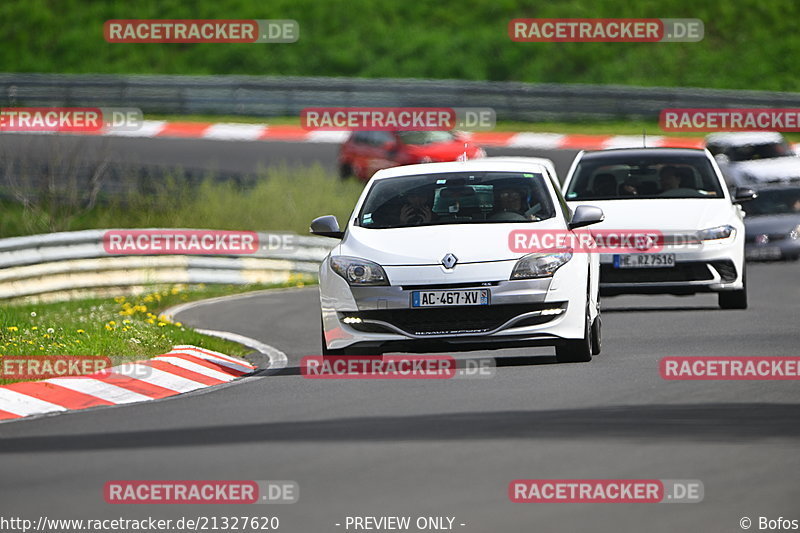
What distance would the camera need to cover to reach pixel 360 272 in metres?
12.4

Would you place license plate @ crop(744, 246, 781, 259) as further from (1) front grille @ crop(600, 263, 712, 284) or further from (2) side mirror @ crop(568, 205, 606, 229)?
(2) side mirror @ crop(568, 205, 606, 229)

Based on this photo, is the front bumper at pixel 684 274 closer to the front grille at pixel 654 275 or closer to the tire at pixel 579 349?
the front grille at pixel 654 275

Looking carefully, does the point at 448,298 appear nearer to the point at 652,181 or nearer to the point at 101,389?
the point at 101,389

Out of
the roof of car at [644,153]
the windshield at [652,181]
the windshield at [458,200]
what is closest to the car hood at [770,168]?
the roof of car at [644,153]

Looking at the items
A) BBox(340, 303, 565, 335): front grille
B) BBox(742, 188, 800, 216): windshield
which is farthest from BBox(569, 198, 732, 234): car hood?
BBox(742, 188, 800, 216): windshield

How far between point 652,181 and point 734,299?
1446 mm

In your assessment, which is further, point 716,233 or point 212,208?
point 212,208

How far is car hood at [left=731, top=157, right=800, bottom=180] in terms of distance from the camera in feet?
97.9

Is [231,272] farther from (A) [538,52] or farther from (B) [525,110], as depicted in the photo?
(A) [538,52]

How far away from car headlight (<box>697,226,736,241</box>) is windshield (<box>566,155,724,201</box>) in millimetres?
743

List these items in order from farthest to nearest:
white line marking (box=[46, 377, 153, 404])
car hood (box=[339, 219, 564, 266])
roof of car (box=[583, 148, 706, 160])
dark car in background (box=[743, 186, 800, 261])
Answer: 1. dark car in background (box=[743, 186, 800, 261])
2. roof of car (box=[583, 148, 706, 160])
3. car hood (box=[339, 219, 564, 266])
4. white line marking (box=[46, 377, 153, 404])

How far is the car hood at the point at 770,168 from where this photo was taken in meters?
29.8

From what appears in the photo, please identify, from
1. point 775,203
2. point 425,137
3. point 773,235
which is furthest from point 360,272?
point 425,137

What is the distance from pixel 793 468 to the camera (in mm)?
Answer: 8211
